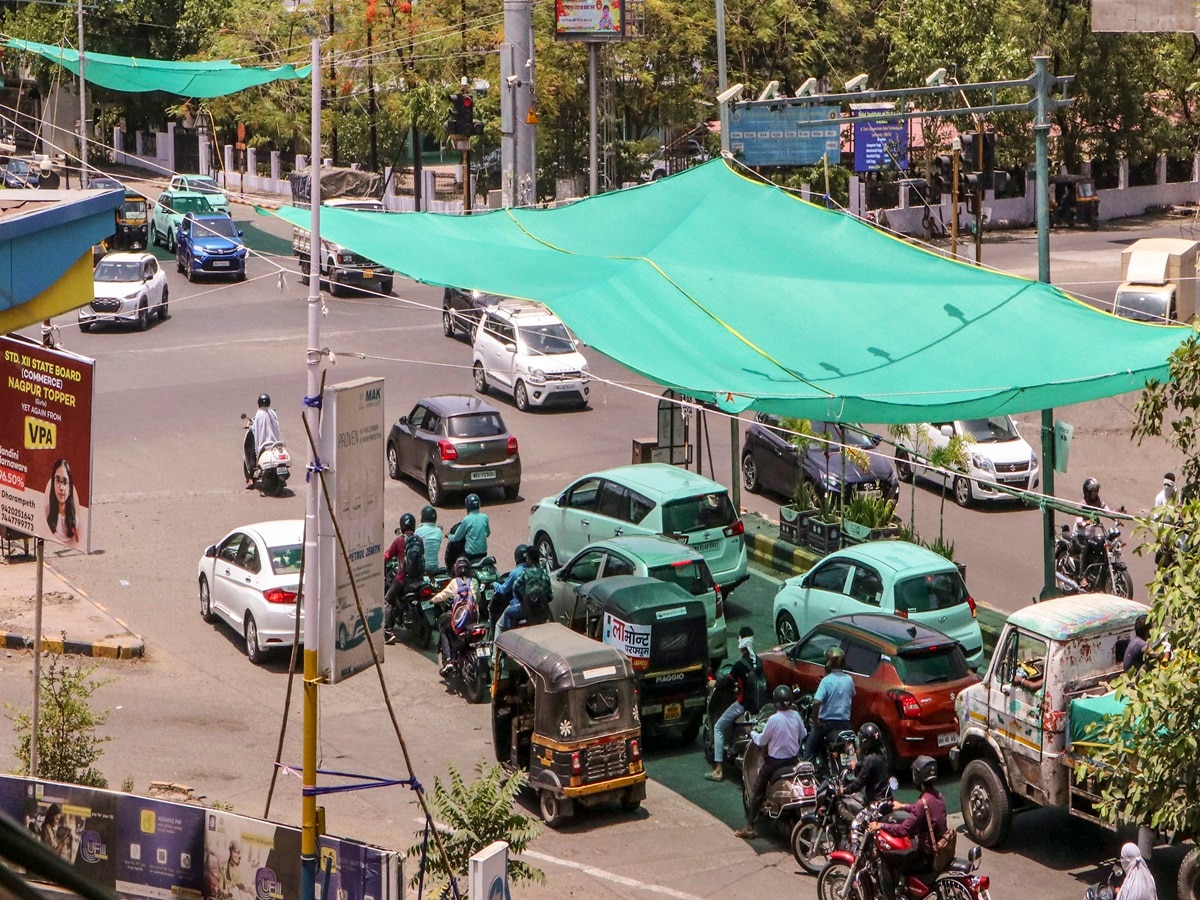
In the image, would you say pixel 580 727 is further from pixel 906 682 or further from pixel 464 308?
pixel 464 308

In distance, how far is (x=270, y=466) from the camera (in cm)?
2334

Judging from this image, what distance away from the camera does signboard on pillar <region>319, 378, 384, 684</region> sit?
9.32m

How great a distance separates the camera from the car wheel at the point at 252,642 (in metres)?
17.2

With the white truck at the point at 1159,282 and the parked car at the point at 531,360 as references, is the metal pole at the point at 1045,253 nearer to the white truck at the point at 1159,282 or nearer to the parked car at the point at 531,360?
the parked car at the point at 531,360

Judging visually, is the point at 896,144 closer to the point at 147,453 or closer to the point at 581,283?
the point at 147,453

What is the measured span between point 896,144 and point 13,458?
43927 millimetres

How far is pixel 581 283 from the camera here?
1684cm

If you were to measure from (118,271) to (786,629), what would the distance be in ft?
71.9

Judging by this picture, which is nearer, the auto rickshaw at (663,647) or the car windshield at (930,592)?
the auto rickshaw at (663,647)

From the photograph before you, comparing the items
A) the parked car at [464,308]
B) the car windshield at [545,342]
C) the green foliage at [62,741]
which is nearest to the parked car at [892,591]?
the green foliage at [62,741]

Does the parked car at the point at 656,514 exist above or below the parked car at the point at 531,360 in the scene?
below

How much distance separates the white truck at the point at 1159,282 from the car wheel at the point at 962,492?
1139 cm

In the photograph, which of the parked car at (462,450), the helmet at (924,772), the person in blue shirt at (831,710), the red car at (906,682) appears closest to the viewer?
the helmet at (924,772)

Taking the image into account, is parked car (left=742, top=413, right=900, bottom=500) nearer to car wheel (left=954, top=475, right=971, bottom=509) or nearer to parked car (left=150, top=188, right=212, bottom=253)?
car wheel (left=954, top=475, right=971, bottom=509)
